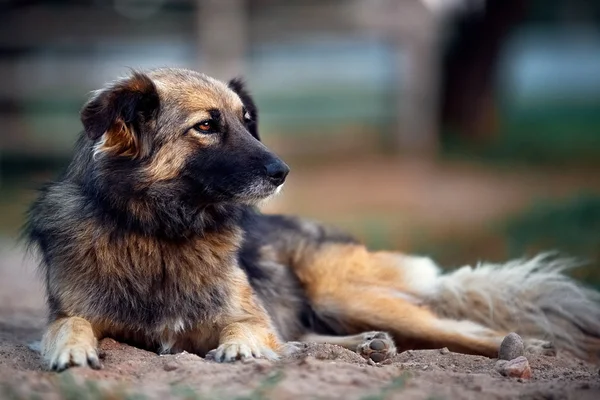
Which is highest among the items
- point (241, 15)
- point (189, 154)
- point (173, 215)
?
point (241, 15)

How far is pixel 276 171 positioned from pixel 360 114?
18205mm

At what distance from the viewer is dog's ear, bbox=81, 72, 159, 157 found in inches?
197

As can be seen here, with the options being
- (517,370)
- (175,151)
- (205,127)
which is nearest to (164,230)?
(175,151)

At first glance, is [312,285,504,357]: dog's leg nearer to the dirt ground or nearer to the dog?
the dog

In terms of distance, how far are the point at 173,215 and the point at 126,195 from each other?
0.29 metres

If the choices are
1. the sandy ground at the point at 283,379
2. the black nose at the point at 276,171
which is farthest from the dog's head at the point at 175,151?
the sandy ground at the point at 283,379

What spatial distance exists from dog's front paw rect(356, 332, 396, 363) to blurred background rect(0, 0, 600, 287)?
581 cm

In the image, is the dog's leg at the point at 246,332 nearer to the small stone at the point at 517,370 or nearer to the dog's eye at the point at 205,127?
the dog's eye at the point at 205,127

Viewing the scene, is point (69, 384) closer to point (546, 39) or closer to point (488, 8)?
point (488, 8)

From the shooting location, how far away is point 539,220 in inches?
439

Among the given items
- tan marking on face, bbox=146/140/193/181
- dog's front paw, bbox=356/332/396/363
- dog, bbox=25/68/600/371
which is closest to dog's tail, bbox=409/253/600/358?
dog, bbox=25/68/600/371

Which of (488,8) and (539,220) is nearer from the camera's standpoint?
(539,220)

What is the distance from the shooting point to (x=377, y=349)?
5.48 metres

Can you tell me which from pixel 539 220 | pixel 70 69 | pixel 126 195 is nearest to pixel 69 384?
pixel 126 195
